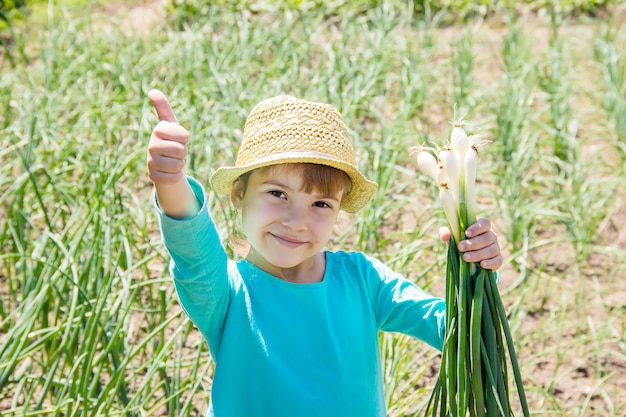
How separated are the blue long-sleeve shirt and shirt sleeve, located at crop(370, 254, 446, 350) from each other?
0.03m

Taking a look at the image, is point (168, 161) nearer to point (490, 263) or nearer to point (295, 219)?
point (295, 219)

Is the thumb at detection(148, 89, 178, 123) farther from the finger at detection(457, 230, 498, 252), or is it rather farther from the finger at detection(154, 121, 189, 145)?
the finger at detection(457, 230, 498, 252)

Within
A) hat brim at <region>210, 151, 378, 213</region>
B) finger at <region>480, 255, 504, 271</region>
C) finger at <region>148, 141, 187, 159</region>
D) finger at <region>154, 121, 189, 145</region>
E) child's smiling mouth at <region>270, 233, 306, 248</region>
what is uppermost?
hat brim at <region>210, 151, 378, 213</region>

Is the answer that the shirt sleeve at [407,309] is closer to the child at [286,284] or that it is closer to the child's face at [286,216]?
the child at [286,284]

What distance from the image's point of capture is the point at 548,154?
Result: 3918 millimetres

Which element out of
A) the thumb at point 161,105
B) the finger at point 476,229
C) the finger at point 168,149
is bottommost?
the finger at point 476,229

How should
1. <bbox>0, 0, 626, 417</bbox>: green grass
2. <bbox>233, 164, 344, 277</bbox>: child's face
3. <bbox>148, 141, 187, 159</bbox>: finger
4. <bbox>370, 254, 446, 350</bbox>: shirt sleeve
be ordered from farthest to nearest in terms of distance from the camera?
<bbox>0, 0, 626, 417</bbox>: green grass < <bbox>370, 254, 446, 350</bbox>: shirt sleeve < <bbox>233, 164, 344, 277</bbox>: child's face < <bbox>148, 141, 187, 159</bbox>: finger

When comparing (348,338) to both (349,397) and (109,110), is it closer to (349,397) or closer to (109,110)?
(349,397)

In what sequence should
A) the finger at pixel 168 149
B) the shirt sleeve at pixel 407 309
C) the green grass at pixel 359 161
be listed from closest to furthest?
1. the finger at pixel 168 149
2. the shirt sleeve at pixel 407 309
3. the green grass at pixel 359 161

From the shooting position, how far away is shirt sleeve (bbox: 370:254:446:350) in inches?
70.1

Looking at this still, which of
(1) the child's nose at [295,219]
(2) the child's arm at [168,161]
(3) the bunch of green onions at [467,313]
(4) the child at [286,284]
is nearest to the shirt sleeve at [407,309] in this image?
(4) the child at [286,284]

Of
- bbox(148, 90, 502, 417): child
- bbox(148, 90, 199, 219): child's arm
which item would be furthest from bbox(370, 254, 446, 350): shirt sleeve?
bbox(148, 90, 199, 219): child's arm

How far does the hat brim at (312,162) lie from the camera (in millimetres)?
1649

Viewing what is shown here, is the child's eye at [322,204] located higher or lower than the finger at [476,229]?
higher
